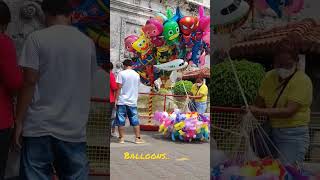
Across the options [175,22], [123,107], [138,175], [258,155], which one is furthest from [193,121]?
[175,22]

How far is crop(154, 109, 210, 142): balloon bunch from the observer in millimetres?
9398

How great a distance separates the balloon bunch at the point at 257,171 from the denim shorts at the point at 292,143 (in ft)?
0.27

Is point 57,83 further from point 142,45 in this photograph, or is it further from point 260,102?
point 142,45

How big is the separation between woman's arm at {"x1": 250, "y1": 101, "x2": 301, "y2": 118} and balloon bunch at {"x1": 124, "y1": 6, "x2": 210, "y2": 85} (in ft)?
43.7

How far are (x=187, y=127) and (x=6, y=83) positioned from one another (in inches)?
264

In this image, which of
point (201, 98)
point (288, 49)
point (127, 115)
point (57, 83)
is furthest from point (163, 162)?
point (201, 98)

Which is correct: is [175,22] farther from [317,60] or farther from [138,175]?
[317,60]

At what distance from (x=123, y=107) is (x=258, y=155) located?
199 inches

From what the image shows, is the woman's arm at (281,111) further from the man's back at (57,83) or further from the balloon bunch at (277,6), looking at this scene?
the man's back at (57,83)

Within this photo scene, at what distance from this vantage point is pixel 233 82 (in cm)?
389

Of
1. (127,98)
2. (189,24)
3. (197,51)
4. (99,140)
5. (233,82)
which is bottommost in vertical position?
(99,140)

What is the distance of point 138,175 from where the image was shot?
19.7ft

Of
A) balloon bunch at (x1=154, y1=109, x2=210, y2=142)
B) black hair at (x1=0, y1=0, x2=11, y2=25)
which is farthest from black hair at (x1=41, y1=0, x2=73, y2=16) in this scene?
balloon bunch at (x1=154, y1=109, x2=210, y2=142)

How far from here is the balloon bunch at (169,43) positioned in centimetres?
1730
